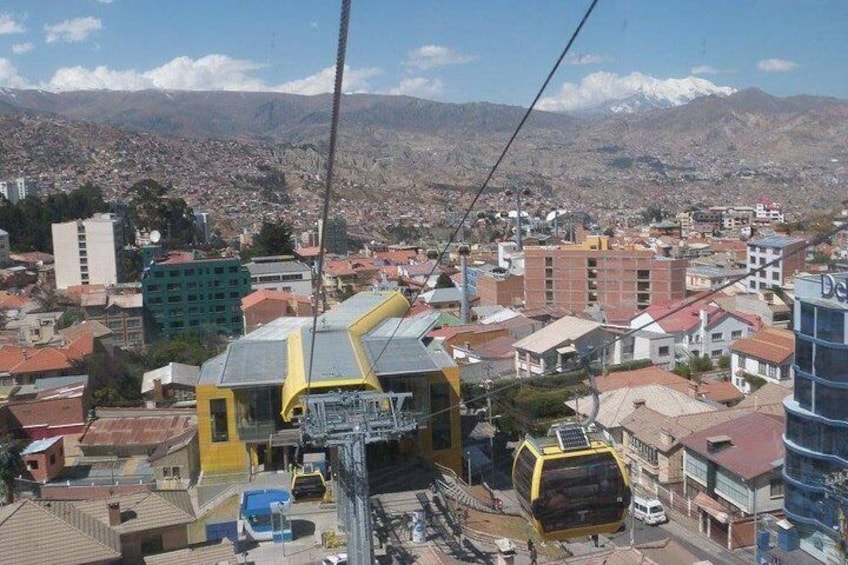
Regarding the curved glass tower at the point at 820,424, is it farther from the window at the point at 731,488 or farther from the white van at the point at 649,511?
the white van at the point at 649,511

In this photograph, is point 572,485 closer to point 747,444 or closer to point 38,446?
point 747,444

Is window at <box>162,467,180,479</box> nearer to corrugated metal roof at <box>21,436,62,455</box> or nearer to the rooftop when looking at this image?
corrugated metal roof at <box>21,436,62,455</box>

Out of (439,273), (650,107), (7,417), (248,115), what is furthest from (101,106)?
(7,417)

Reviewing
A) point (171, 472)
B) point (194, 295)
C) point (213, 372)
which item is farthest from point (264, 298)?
point (171, 472)

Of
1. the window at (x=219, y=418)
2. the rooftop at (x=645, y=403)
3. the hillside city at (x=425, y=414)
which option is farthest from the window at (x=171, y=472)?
the rooftop at (x=645, y=403)

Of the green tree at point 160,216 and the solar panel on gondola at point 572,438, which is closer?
the solar panel on gondola at point 572,438

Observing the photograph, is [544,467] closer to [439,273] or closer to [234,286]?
[234,286]
